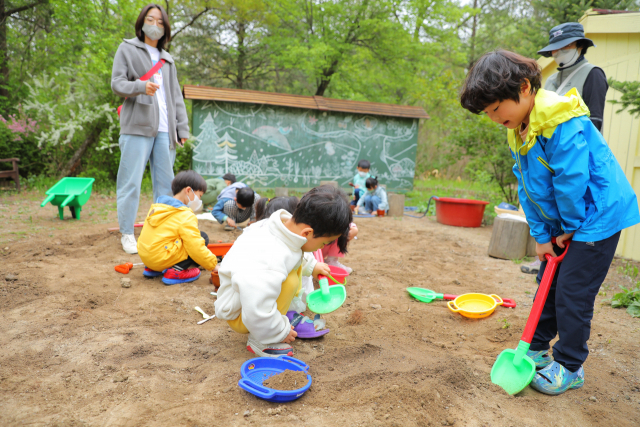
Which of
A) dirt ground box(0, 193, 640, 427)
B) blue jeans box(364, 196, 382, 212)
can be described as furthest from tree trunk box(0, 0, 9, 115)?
blue jeans box(364, 196, 382, 212)

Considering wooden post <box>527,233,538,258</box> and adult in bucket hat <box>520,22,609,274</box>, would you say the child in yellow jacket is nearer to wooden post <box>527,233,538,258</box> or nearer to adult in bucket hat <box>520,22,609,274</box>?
adult in bucket hat <box>520,22,609,274</box>

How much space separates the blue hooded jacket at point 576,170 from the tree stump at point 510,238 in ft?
9.12

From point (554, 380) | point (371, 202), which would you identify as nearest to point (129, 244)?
point (554, 380)

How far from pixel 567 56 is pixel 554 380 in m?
2.42

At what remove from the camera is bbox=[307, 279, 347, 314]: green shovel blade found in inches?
92.5

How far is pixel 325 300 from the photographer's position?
2.38 meters

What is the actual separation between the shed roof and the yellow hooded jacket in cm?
644

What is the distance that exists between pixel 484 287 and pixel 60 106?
901 cm

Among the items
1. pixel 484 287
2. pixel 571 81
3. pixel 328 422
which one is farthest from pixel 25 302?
pixel 571 81

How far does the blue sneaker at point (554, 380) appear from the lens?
1816 millimetres

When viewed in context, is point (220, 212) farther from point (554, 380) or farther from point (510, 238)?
point (554, 380)

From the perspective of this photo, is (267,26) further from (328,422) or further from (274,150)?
(328,422)

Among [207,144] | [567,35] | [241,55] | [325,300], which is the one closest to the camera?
[325,300]

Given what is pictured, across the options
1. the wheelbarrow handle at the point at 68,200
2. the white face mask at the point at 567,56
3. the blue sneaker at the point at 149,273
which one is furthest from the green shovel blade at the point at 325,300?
the wheelbarrow handle at the point at 68,200
